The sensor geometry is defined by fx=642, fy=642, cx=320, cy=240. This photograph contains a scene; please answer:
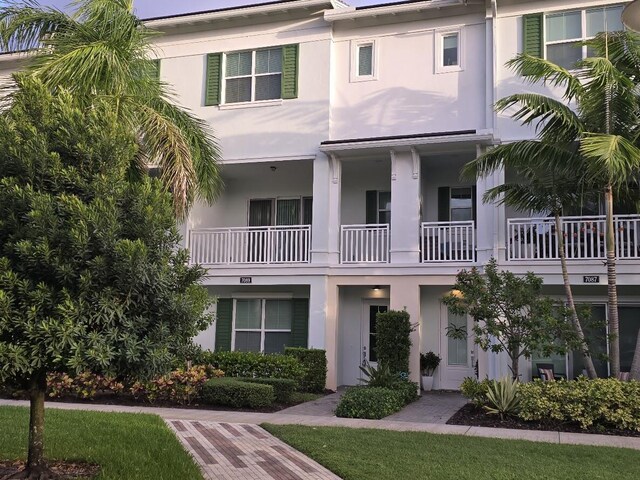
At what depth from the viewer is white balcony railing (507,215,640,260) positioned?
14.0 m

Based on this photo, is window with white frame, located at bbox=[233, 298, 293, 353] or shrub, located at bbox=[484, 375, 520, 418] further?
window with white frame, located at bbox=[233, 298, 293, 353]

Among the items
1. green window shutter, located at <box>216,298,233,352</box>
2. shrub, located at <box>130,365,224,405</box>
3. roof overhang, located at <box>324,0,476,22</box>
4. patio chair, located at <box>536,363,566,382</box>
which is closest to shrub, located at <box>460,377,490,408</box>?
patio chair, located at <box>536,363,566,382</box>

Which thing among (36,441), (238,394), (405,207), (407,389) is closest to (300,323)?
(405,207)

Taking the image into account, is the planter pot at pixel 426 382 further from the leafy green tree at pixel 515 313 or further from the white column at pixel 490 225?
the leafy green tree at pixel 515 313

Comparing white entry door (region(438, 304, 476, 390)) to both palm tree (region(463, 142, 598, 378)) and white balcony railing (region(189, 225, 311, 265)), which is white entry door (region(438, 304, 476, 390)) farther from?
white balcony railing (region(189, 225, 311, 265))

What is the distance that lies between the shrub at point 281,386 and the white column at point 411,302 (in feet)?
10.6

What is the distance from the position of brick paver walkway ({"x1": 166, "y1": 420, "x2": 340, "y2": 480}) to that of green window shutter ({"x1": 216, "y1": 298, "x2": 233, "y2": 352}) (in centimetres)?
708

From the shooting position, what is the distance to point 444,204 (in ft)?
56.9

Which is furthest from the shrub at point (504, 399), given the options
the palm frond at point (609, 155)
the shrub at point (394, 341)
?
the palm frond at point (609, 155)

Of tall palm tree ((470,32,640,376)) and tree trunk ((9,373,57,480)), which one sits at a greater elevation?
tall palm tree ((470,32,640,376))

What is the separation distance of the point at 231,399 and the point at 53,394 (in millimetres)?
3310

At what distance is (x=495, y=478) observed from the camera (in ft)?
22.7

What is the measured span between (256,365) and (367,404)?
158 inches

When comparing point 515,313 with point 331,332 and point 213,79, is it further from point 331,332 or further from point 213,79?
point 213,79
